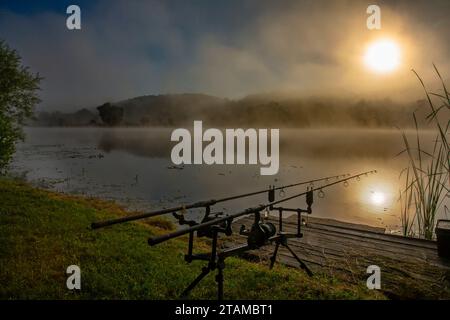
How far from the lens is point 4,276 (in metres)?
5.93

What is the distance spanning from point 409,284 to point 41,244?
29.7ft

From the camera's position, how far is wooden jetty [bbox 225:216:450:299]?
6.44 metres

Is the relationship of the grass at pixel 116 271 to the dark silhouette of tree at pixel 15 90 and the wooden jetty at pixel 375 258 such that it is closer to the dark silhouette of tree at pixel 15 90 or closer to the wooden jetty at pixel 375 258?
the wooden jetty at pixel 375 258

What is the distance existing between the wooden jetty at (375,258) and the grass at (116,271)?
0.74 meters

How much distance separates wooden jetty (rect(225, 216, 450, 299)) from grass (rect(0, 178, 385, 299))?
0.74 metres

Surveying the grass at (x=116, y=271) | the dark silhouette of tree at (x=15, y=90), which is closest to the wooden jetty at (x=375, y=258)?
the grass at (x=116, y=271)

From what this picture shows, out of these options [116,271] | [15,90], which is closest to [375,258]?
[116,271]

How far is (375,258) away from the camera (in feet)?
26.6

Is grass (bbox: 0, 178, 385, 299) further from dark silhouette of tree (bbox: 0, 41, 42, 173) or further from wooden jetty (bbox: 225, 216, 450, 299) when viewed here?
dark silhouette of tree (bbox: 0, 41, 42, 173)

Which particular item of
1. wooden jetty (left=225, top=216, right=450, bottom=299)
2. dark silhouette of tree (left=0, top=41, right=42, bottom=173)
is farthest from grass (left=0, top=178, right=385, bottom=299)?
dark silhouette of tree (left=0, top=41, right=42, bottom=173)

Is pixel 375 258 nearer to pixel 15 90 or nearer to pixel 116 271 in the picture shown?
pixel 116 271

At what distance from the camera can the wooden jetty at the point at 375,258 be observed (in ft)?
21.1

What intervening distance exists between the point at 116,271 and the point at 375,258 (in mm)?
6670
